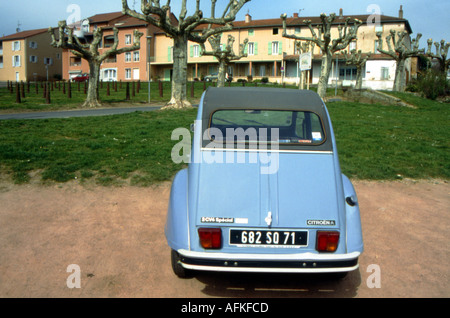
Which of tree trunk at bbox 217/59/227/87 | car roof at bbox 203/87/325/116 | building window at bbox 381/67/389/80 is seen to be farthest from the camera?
building window at bbox 381/67/389/80

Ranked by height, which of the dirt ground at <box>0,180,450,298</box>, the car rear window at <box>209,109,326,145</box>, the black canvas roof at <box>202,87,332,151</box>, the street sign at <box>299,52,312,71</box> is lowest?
the dirt ground at <box>0,180,450,298</box>

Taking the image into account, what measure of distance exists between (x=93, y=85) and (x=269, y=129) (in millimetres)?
19967

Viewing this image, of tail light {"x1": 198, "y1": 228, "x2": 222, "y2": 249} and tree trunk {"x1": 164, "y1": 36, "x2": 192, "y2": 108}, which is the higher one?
tree trunk {"x1": 164, "y1": 36, "x2": 192, "y2": 108}

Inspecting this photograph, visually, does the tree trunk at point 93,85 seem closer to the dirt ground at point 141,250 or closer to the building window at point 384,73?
the dirt ground at point 141,250

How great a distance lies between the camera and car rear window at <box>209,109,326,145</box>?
14.1 feet

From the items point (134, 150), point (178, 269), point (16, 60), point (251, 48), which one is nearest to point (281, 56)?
point (251, 48)

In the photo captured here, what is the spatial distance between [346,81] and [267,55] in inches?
517

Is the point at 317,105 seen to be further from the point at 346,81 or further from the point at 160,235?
the point at 346,81

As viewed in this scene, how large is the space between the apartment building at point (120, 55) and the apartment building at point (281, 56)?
8.45ft

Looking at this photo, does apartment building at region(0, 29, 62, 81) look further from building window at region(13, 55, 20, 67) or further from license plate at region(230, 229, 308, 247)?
license plate at region(230, 229, 308, 247)

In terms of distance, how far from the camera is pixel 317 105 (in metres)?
4.51

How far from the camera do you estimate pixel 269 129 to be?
15.7ft

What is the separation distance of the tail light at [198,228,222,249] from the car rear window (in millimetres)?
1001

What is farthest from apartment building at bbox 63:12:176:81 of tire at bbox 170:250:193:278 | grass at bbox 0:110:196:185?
tire at bbox 170:250:193:278
